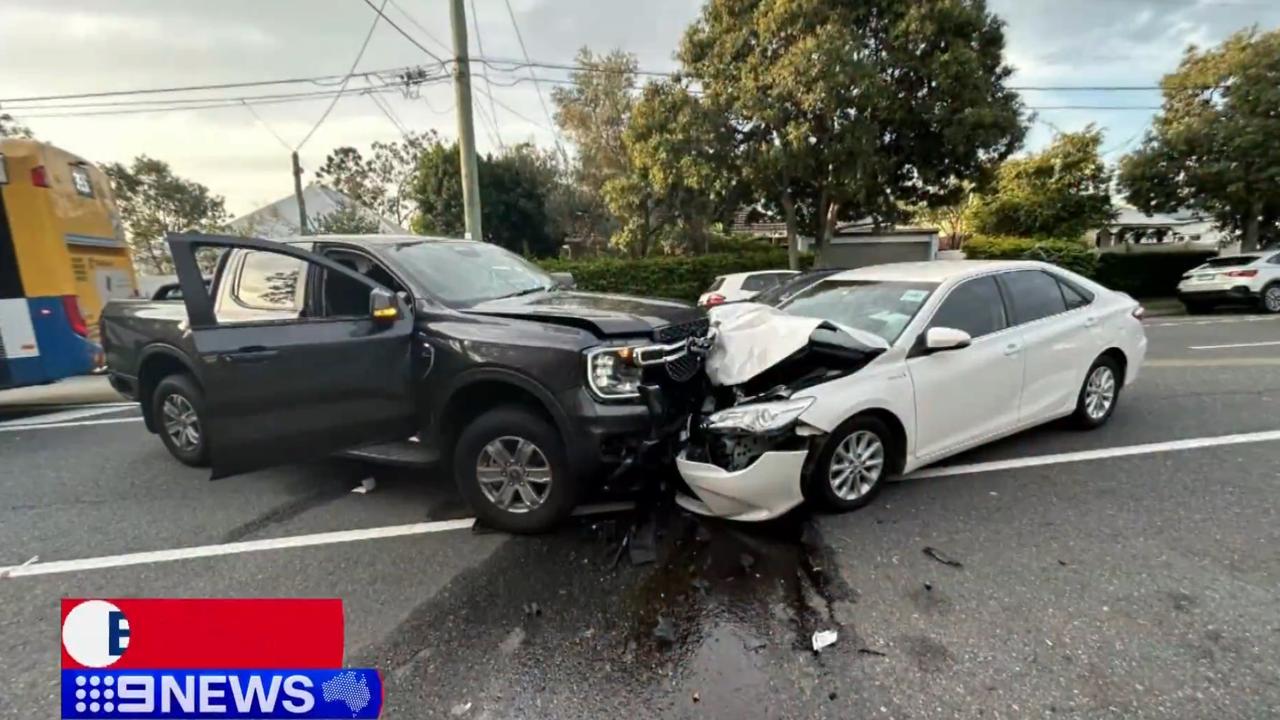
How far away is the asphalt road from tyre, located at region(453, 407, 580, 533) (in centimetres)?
16

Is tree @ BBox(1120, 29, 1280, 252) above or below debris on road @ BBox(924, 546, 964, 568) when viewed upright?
above

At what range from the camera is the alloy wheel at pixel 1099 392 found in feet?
15.7

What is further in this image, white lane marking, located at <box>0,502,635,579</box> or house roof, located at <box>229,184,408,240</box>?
house roof, located at <box>229,184,408,240</box>

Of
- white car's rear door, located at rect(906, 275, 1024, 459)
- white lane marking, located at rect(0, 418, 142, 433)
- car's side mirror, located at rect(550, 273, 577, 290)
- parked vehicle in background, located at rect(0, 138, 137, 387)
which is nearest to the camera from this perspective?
white car's rear door, located at rect(906, 275, 1024, 459)

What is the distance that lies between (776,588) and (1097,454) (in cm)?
321

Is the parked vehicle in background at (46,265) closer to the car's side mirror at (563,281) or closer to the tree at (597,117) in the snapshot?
the car's side mirror at (563,281)

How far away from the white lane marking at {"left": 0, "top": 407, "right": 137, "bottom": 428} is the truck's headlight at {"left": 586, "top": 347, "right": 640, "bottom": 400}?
7.56 metres

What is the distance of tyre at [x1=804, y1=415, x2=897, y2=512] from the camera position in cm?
339

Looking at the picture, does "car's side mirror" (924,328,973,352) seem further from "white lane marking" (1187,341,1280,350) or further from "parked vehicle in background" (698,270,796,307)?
"white lane marking" (1187,341,1280,350)

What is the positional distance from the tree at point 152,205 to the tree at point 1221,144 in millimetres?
37668

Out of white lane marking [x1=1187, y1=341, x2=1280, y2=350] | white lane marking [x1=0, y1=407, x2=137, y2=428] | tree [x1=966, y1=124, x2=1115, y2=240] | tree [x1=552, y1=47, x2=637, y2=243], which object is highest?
tree [x1=552, y1=47, x2=637, y2=243]

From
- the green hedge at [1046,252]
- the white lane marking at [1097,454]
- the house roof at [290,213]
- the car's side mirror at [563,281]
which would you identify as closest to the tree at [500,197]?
the house roof at [290,213]

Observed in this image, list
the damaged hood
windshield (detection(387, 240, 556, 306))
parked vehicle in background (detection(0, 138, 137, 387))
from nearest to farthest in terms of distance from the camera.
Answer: the damaged hood < windshield (detection(387, 240, 556, 306)) < parked vehicle in background (detection(0, 138, 137, 387))

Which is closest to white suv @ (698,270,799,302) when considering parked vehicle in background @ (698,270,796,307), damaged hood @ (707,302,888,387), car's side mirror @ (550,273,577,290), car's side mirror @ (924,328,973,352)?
parked vehicle in background @ (698,270,796,307)
